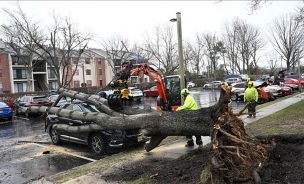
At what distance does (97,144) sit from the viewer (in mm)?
8938

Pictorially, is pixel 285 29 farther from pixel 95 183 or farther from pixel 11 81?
pixel 95 183

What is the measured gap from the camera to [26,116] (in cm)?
2233

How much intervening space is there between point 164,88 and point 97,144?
806cm

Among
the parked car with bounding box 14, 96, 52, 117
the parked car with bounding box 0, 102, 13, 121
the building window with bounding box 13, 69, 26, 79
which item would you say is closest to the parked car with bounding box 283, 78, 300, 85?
the parked car with bounding box 14, 96, 52, 117

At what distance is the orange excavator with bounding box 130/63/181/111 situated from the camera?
1452 cm

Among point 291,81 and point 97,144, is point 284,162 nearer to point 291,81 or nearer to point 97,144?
point 97,144

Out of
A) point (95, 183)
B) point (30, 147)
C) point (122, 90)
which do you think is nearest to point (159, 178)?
point (95, 183)

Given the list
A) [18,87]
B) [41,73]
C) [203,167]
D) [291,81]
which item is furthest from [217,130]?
[41,73]

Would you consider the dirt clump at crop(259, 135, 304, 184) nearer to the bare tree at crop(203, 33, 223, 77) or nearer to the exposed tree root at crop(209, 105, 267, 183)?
the exposed tree root at crop(209, 105, 267, 183)

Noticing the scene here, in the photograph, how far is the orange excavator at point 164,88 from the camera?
14.5m

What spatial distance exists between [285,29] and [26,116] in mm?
44047

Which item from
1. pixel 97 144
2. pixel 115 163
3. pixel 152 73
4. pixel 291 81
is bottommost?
pixel 115 163

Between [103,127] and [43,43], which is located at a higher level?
[43,43]

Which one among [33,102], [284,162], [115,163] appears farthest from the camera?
[33,102]
